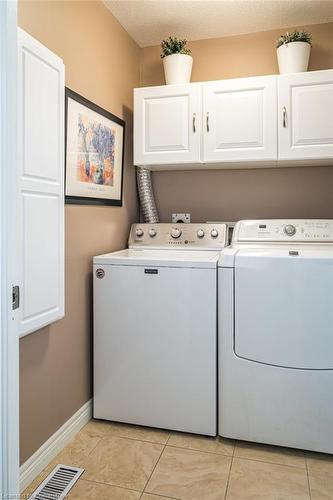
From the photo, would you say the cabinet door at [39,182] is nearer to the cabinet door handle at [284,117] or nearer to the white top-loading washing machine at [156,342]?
the white top-loading washing machine at [156,342]

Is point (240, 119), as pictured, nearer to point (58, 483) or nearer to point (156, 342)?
point (156, 342)

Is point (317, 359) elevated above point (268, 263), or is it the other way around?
point (268, 263)

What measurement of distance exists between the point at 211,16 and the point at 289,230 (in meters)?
1.46

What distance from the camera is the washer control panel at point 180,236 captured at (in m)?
2.59

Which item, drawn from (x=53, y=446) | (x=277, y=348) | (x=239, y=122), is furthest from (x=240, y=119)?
(x=53, y=446)

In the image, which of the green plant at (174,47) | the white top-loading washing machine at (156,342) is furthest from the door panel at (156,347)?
the green plant at (174,47)

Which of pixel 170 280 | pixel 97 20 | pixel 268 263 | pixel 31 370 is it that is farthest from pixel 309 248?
pixel 97 20

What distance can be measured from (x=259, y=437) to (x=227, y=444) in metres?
0.17

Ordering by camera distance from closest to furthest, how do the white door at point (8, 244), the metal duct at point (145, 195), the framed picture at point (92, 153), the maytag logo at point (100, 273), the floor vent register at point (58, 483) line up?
the white door at point (8, 244)
the floor vent register at point (58, 483)
the framed picture at point (92, 153)
the maytag logo at point (100, 273)
the metal duct at point (145, 195)

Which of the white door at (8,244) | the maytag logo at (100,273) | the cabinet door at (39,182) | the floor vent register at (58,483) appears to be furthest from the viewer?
the maytag logo at (100,273)

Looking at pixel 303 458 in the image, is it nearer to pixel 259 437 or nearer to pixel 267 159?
pixel 259 437

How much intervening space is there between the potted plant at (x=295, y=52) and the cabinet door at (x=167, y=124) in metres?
0.55

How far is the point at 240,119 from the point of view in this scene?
240 centimetres

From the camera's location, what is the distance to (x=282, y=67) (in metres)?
2.40
